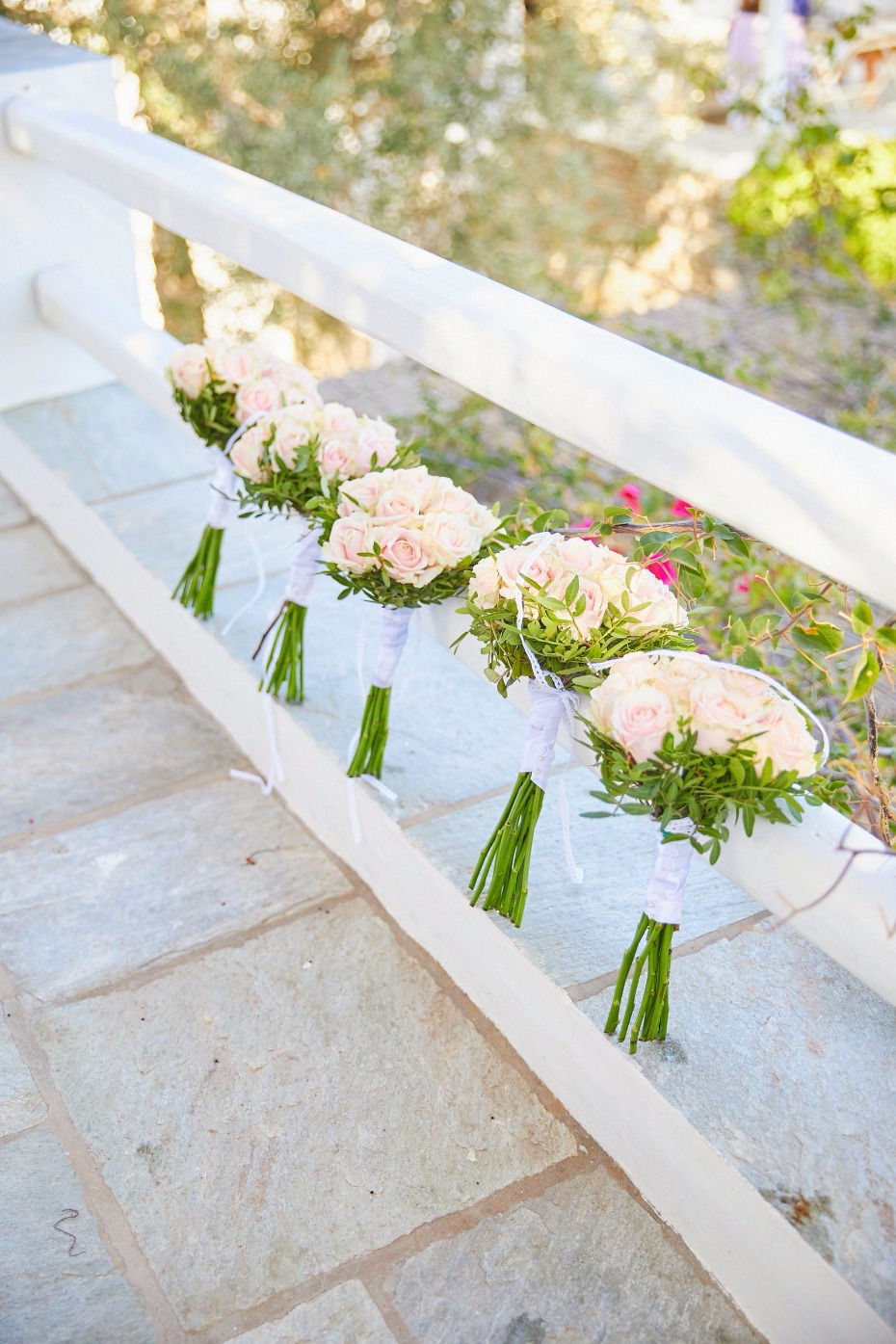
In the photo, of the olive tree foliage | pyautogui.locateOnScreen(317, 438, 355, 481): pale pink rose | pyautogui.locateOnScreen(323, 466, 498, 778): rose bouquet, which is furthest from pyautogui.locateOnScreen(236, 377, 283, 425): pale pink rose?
the olive tree foliage

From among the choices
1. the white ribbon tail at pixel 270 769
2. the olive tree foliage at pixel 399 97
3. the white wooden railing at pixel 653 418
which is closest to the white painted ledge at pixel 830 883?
the white wooden railing at pixel 653 418

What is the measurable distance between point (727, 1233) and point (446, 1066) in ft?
1.45

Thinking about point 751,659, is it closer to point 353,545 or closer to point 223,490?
point 353,545

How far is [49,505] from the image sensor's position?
112 inches

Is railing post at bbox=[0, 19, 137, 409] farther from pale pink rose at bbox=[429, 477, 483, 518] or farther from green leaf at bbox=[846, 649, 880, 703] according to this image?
green leaf at bbox=[846, 649, 880, 703]

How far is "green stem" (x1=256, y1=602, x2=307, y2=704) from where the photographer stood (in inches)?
76.4

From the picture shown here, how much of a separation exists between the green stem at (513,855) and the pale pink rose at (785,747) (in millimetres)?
343

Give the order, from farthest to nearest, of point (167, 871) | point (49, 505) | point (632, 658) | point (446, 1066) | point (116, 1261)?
point (49, 505) → point (167, 871) → point (446, 1066) → point (116, 1261) → point (632, 658)

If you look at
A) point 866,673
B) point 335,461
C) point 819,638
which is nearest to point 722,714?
point 866,673

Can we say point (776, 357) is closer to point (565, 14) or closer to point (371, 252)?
point (565, 14)

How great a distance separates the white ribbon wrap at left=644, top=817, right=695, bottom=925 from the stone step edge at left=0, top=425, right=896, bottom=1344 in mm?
182

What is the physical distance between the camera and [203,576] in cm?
220

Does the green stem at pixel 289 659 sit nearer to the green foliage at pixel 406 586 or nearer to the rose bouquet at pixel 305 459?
the rose bouquet at pixel 305 459

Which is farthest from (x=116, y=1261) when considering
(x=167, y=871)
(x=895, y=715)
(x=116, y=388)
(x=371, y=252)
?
(x=116, y=388)
